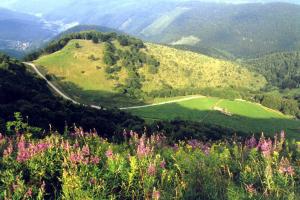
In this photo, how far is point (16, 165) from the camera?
12.2 metres

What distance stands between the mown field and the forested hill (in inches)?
1804

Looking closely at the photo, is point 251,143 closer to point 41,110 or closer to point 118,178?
point 118,178

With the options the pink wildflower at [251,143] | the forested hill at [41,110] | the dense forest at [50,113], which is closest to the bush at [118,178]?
the pink wildflower at [251,143]

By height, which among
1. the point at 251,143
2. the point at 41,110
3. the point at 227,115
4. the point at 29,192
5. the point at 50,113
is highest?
the point at 251,143

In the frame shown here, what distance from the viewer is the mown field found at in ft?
485

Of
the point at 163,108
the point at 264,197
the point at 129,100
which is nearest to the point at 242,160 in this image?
the point at 264,197

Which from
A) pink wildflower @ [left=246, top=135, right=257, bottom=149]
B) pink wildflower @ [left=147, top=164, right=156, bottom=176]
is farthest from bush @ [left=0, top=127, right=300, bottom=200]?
pink wildflower @ [left=246, top=135, right=257, bottom=149]

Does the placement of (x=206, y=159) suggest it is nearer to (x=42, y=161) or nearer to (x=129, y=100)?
(x=42, y=161)

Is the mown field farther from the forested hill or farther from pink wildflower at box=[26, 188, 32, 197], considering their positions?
pink wildflower at box=[26, 188, 32, 197]

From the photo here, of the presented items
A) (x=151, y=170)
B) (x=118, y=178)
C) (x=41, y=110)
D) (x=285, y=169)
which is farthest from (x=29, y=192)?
(x=41, y=110)

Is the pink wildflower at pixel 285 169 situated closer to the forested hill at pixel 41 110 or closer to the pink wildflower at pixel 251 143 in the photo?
the pink wildflower at pixel 251 143

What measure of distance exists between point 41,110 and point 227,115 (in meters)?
103

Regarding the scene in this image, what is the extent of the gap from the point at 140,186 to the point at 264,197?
329 centimetres

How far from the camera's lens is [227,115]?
158 meters
